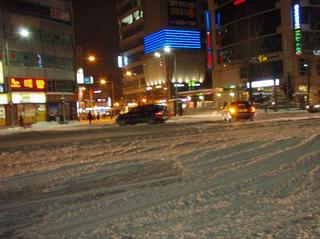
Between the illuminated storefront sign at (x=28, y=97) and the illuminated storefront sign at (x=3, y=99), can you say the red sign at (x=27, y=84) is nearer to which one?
the illuminated storefront sign at (x=28, y=97)

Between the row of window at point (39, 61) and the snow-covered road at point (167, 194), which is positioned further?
the row of window at point (39, 61)

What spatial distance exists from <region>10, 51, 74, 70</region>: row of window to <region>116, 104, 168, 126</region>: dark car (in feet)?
64.3

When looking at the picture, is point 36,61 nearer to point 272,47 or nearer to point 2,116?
point 2,116

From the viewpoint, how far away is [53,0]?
60469mm

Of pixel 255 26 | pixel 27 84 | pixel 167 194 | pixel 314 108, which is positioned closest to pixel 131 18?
pixel 255 26

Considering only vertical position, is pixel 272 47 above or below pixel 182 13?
below

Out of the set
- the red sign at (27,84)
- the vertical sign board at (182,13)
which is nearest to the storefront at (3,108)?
the red sign at (27,84)

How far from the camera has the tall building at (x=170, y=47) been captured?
11138 cm

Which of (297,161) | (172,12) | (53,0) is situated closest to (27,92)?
(53,0)

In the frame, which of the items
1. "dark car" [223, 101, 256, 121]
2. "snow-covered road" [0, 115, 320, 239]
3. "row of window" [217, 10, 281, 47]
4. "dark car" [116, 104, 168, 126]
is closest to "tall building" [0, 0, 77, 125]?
"dark car" [116, 104, 168, 126]

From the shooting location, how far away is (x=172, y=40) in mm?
111750

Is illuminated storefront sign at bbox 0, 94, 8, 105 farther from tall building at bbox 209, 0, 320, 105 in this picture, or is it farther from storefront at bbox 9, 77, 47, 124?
tall building at bbox 209, 0, 320, 105

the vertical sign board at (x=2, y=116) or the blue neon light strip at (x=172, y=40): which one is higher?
the blue neon light strip at (x=172, y=40)

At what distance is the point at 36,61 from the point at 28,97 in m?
4.35
